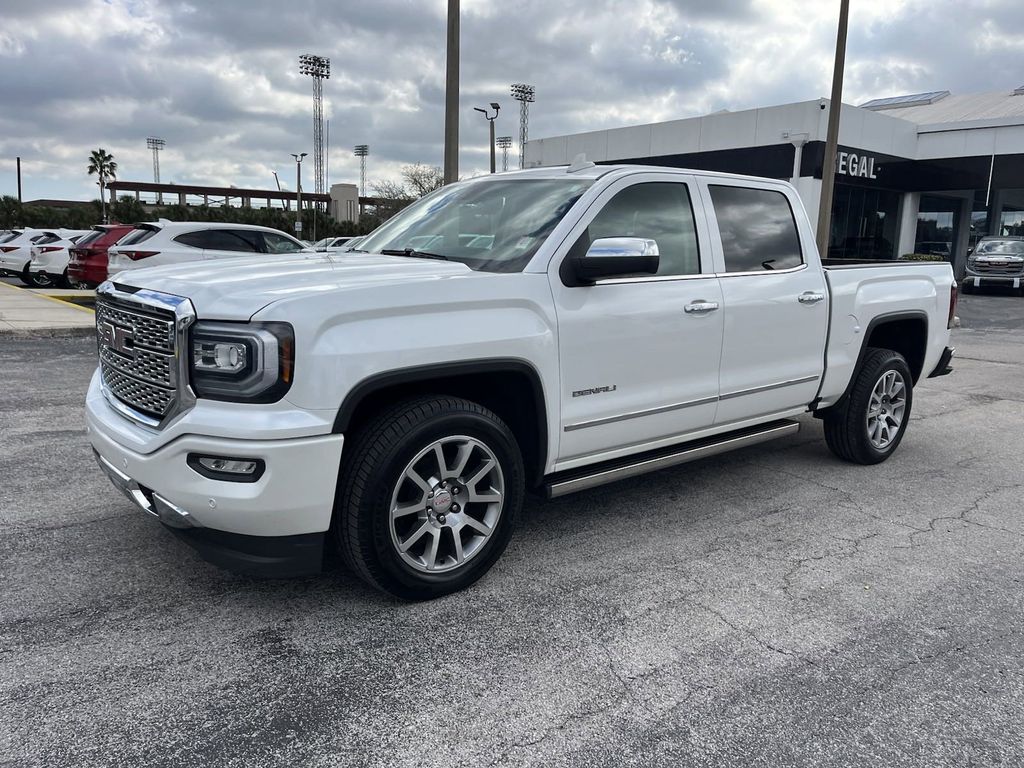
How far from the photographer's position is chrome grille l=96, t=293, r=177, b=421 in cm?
309

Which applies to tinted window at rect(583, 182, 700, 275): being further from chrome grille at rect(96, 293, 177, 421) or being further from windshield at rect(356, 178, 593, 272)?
chrome grille at rect(96, 293, 177, 421)

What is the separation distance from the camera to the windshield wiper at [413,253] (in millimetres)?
4090

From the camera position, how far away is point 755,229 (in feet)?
16.0

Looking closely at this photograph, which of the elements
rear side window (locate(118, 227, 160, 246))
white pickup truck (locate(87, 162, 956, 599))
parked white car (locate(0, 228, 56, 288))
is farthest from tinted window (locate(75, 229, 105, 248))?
white pickup truck (locate(87, 162, 956, 599))

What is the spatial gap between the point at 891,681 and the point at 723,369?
77.4 inches

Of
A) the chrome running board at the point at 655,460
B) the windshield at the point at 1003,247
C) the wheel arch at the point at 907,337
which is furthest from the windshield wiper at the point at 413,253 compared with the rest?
the windshield at the point at 1003,247

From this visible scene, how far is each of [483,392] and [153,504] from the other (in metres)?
1.48

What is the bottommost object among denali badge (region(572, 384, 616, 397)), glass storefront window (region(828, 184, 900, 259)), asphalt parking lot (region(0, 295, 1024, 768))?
asphalt parking lot (region(0, 295, 1024, 768))

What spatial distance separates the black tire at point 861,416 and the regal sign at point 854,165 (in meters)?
23.9

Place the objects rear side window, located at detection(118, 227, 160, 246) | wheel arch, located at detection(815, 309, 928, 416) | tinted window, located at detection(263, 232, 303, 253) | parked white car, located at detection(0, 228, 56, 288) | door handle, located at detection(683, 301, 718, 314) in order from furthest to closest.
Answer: parked white car, located at detection(0, 228, 56, 288)
tinted window, located at detection(263, 232, 303, 253)
rear side window, located at detection(118, 227, 160, 246)
wheel arch, located at detection(815, 309, 928, 416)
door handle, located at detection(683, 301, 718, 314)

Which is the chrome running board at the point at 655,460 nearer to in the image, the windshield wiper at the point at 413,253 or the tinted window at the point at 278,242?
the windshield wiper at the point at 413,253

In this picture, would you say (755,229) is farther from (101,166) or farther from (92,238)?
(101,166)

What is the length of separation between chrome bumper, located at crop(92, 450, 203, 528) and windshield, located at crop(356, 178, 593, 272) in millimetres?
1700

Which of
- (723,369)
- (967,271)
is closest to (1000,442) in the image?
(723,369)
